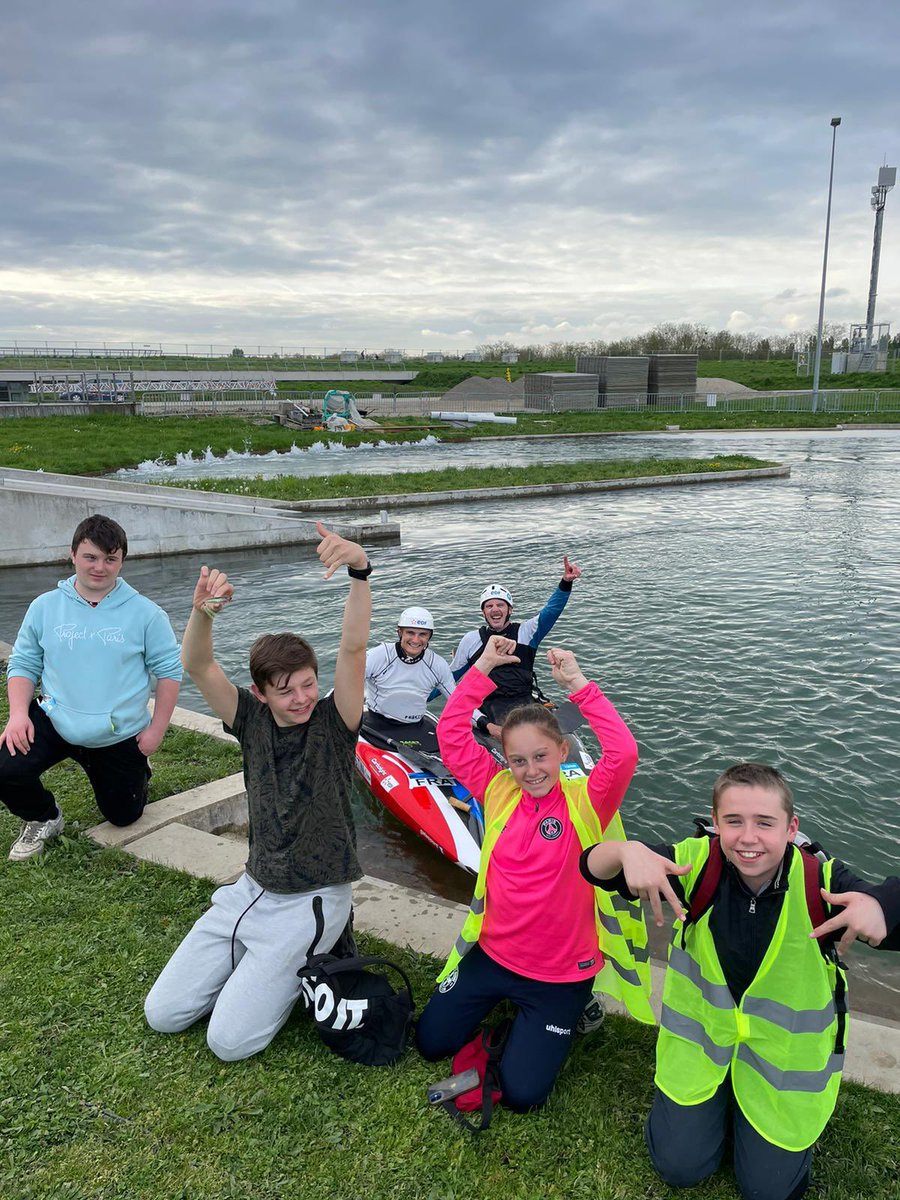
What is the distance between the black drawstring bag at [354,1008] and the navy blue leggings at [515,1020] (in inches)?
5.1

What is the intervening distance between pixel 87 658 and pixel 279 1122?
312cm

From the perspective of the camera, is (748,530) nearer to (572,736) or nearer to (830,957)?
(572,736)

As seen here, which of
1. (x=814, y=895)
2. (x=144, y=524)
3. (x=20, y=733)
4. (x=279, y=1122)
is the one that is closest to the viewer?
(x=814, y=895)

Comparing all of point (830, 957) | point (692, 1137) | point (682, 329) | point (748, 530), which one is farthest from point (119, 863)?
point (682, 329)

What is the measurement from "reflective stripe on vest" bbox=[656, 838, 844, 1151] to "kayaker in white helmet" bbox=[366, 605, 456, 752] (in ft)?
15.8

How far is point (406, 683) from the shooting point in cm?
827

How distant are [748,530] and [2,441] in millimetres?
28954

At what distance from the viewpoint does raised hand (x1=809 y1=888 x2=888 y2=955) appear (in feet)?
9.53

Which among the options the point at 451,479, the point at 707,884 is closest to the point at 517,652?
the point at 707,884

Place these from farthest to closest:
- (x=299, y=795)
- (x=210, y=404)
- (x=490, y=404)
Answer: (x=490, y=404), (x=210, y=404), (x=299, y=795)

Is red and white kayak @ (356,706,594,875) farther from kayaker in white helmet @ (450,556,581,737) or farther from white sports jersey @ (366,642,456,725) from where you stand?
kayaker in white helmet @ (450,556,581,737)

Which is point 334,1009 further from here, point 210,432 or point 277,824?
point 210,432

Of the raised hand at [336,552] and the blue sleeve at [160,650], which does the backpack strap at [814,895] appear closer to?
the raised hand at [336,552]

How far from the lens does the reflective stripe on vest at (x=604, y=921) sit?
12.9 feet
